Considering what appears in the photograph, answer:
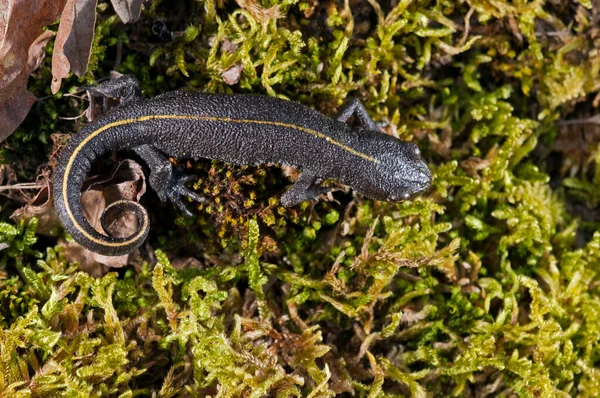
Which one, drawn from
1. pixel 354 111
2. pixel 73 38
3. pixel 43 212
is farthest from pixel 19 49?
pixel 354 111

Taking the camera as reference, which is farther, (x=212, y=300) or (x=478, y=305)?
(x=478, y=305)

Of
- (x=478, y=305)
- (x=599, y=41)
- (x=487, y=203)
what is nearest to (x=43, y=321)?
(x=478, y=305)

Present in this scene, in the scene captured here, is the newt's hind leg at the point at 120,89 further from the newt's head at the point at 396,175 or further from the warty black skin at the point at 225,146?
the newt's head at the point at 396,175

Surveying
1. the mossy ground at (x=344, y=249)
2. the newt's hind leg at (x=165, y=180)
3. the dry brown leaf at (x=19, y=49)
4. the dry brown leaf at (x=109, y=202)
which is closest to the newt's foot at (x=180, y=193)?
the newt's hind leg at (x=165, y=180)

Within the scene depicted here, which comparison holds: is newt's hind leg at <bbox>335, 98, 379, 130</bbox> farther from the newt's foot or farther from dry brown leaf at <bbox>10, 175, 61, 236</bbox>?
dry brown leaf at <bbox>10, 175, 61, 236</bbox>

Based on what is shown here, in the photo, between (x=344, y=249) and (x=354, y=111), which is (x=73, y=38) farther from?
(x=344, y=249)

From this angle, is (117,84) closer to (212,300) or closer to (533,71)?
(212,300)

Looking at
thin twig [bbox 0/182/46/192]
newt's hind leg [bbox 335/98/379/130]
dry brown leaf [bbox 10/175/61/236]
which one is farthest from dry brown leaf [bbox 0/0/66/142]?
newt's hind leg [bbox 335/98/379/130]
